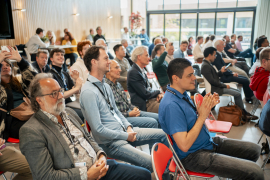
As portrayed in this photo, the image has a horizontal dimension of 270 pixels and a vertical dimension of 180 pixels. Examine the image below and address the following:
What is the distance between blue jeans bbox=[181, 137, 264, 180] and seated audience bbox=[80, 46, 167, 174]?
359mm

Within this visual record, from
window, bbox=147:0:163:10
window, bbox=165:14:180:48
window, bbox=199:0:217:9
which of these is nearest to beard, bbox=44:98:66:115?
window, bbox=199:0:217:9

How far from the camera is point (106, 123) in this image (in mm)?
1952

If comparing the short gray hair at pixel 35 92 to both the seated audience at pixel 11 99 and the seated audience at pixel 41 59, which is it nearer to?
the seated audience at pixel 11 99

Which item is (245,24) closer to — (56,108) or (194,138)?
(194,138)

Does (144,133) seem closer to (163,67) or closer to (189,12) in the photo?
(163,67)

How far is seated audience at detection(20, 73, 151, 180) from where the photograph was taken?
1281 mm

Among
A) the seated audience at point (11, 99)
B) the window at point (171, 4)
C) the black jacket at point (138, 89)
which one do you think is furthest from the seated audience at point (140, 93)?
the window at point (171, 4)

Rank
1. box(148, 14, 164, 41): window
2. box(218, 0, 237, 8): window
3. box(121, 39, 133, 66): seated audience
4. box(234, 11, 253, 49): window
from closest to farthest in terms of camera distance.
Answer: box(121, 39, 133, 66): seated audience, box(234, 11, 253, 49): window, box(218, 0, 237, 8): window, box(148, 14, 164, 41): window

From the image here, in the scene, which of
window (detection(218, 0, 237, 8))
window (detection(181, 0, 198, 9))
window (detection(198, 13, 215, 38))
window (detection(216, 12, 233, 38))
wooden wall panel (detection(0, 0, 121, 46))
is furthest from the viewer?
window (detection(181, 0, 198, 9))

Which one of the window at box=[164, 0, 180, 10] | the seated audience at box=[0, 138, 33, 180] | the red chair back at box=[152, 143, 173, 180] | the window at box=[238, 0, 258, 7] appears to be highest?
the window at box=[164, 0, 180, 10]

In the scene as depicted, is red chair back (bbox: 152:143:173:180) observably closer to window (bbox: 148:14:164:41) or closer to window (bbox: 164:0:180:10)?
window (bbox: 164:0:180:10)

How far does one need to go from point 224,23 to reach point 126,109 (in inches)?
485

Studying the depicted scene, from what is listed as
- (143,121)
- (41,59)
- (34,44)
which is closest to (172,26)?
(34,44)

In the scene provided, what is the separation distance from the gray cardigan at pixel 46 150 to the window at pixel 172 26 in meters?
13.8
